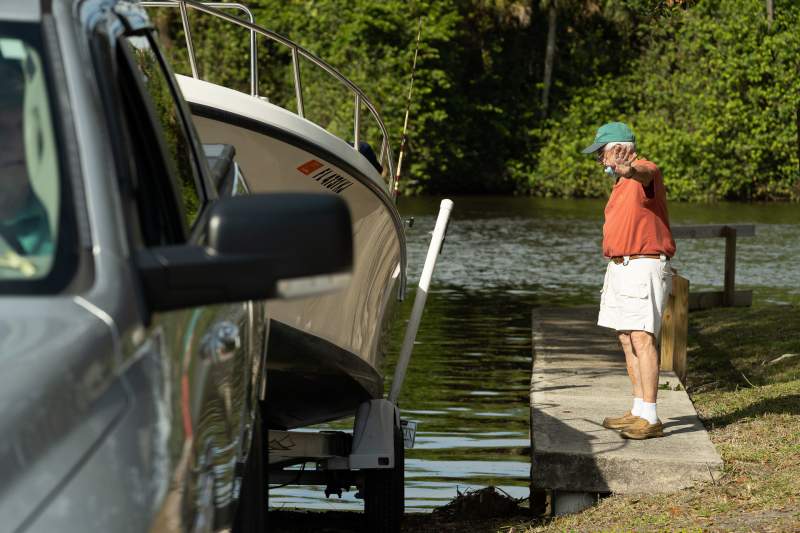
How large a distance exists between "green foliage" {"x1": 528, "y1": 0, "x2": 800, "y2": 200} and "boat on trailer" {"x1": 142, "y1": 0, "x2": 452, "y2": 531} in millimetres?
39340

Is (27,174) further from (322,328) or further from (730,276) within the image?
(730,276)

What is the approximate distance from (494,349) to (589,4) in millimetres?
38802

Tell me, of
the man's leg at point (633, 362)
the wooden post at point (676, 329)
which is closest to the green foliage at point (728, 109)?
the wooden post at point (676, 329)

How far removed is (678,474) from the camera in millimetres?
7254

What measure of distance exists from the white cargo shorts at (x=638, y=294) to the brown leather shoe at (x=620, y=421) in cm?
48

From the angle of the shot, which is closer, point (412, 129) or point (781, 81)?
point (781, 81)

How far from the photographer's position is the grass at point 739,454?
259 inches

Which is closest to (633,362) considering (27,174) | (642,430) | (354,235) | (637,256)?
(642,430)

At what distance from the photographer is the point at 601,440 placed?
7.72m

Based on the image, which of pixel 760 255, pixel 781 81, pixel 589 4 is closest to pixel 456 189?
pixel 589 4

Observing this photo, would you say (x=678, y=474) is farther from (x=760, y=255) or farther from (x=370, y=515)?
(x=760, y=255)

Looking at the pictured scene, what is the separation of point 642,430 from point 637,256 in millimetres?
916

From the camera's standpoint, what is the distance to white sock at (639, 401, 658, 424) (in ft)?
26.1

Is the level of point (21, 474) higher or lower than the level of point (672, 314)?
higher
